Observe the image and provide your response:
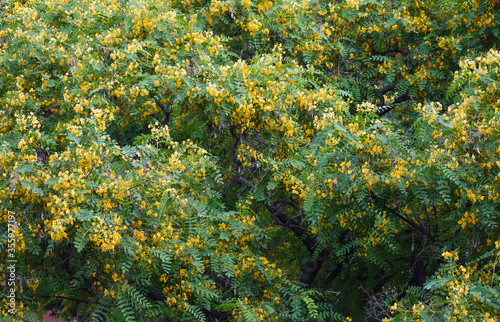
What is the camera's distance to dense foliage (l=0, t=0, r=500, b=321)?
517 cm

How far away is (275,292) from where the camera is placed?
6.91 metres

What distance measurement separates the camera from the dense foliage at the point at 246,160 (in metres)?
5.17

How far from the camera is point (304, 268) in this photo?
8.67 meters

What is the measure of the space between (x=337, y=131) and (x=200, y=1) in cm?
416

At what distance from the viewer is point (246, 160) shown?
272 inches

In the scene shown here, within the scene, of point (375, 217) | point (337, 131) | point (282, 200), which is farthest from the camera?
point (282, 200)

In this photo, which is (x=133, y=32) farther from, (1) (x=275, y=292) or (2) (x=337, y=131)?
(1) (x=275, y=292)

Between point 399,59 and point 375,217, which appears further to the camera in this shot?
→ point 399,59

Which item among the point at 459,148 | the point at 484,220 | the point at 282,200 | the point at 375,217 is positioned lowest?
the point at 282,200

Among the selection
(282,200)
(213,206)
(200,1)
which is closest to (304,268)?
(282,200)

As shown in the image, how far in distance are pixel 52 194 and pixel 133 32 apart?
284 cm

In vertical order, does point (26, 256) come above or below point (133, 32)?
below

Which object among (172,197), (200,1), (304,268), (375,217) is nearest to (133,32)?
(200,1)

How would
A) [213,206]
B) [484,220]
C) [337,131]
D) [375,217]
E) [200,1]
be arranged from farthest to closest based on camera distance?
[200,1], [213,206], [375,217], [337,131], [484,220]
